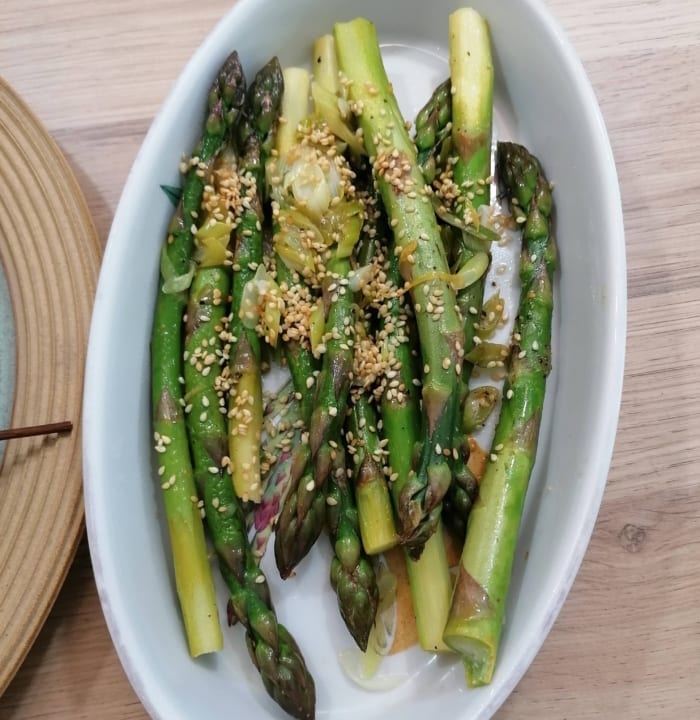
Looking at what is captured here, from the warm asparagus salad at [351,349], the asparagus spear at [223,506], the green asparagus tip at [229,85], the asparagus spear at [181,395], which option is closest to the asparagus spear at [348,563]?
the warm asparagus salad at [351,349]

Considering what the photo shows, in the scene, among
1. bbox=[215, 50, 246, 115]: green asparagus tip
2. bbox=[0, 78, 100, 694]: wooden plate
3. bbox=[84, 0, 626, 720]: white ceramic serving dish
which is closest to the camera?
bbox=[84, 0, 626, 720]: white ceramic serving dish

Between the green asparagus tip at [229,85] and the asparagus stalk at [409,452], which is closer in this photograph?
the asparagus stalk at [409,452]

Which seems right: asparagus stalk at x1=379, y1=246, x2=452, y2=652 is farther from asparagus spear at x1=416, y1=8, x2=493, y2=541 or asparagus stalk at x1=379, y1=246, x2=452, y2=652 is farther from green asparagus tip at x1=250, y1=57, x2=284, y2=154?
green asparagus tip at x1=250, y1=57, x2=284, y2=154

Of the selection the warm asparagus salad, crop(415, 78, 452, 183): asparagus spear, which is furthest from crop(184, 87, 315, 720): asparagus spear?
crop(415, 78, 452, 183): asparagus spear

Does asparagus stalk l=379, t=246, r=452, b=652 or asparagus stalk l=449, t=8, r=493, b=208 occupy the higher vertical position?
Answer: asparagus stalk l=449, t=8, r=493, b=208

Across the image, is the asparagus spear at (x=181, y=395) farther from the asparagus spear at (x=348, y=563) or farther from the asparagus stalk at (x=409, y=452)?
the asparagus stalk at (x=409, y=452)

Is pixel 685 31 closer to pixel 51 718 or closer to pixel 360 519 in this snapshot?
pixel 360 519
